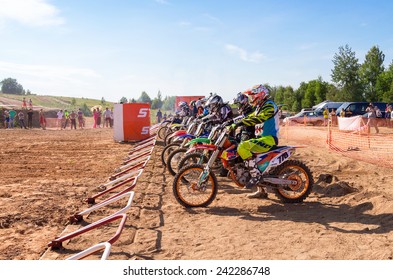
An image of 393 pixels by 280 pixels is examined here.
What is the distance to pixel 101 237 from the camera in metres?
4.55

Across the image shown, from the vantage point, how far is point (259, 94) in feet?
19.8

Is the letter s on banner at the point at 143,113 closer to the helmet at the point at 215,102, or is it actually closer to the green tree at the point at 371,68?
the helmet at the point at 215,102

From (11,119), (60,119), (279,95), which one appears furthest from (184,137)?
(279,95)

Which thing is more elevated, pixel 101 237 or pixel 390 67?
pixel 390 67

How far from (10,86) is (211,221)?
4456 inches

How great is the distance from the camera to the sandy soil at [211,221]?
4.05 meters

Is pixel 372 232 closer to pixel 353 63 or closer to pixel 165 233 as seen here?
pixel 165 233

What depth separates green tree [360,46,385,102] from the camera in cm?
5459

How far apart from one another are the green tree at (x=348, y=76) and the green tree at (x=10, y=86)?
8668 cm

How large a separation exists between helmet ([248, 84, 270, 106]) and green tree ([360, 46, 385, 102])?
53170mm

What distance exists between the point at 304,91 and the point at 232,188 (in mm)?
61834

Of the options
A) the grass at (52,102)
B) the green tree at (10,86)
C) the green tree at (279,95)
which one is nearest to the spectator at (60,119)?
the grass at (52,102)

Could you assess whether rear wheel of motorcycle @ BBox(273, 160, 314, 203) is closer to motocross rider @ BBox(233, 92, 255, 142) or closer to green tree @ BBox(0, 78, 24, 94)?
motocross rider @ BBox(233, 92, 255, 142)

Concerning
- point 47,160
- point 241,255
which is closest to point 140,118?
point 47,160
